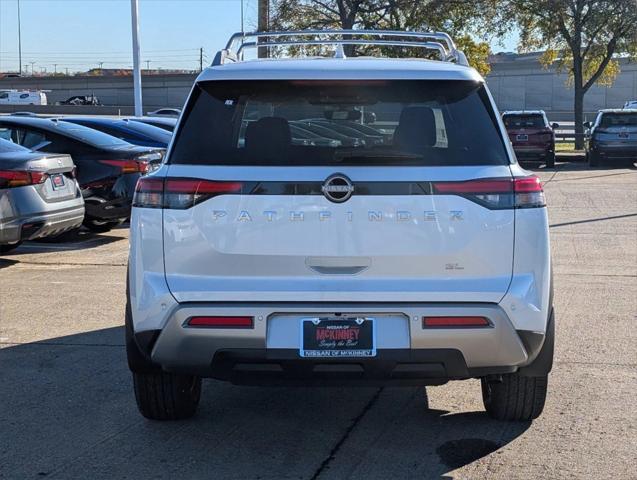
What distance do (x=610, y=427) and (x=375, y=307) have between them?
68.5 inches

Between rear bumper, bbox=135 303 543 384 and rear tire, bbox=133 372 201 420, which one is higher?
Result: rear bumper, bbox=135 303 543 384

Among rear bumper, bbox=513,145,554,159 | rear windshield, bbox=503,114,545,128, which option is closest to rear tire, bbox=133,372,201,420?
rear bumper, bbox=513,145,554,159

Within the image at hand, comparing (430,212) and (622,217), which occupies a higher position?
(430,212)

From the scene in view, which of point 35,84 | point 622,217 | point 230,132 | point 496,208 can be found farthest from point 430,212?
point 35,84

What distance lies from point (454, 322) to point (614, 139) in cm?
2384

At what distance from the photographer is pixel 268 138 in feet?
14.5

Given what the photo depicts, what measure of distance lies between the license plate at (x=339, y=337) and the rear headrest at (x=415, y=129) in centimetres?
85

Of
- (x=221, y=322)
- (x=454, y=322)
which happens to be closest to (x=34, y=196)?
(x=221, y=322)

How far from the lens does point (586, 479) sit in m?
4.40

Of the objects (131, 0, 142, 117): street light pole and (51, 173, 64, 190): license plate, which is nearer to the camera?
(51, 173, 64, 190): license plate

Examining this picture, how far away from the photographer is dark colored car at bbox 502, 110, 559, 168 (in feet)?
88.7

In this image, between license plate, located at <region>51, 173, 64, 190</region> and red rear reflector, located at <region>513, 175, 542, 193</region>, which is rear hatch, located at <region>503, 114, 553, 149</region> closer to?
license plate, located at <region>51, 173, 64, 190</region>

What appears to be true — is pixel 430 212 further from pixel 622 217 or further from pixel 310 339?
pixel 622 217

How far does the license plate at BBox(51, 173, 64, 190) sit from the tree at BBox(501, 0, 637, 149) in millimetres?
25413
